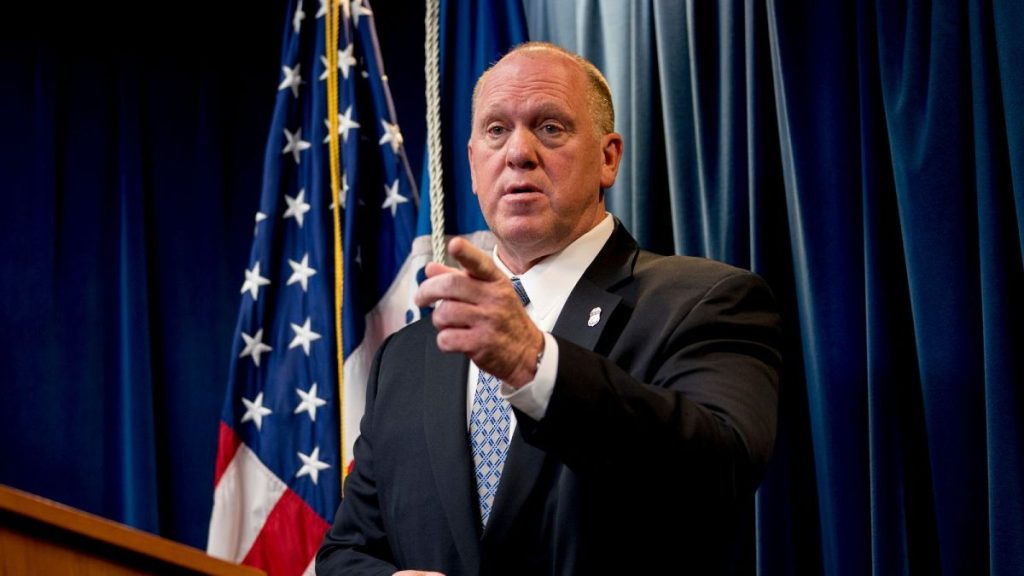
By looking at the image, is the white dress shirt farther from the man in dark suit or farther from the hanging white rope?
the hanging white rope

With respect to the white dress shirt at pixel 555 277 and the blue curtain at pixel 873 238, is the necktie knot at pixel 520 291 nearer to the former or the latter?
the white dress shirt at pixel 555 277

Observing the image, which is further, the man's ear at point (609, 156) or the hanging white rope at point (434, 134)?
the hanging white rope at point (434, 134)

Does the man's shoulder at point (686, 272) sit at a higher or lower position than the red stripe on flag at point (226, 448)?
higher

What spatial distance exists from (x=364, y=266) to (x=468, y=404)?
1410mm

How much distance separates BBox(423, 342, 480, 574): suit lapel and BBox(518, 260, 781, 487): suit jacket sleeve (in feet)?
0.92

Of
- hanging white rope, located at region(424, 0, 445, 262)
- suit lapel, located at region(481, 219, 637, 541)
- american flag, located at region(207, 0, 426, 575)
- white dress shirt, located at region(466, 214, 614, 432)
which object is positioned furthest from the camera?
american flag, located at region(207, 0, 426, 575)

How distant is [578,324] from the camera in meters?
1.71

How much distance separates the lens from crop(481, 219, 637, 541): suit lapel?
158cm

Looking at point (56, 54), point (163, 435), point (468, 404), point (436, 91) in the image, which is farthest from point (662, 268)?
point (56, 54)

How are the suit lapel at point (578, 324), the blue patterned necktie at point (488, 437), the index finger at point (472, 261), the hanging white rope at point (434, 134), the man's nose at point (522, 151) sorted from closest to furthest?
the index finger at point (472, 261)
the suit lapel at point (578, 324)
the blue patterned necktie at point (488, 437)
the man's nose at point (522, 151)
the hanging white rope at point (434, 134)

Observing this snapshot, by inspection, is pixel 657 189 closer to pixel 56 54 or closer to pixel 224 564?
pixel 224 564

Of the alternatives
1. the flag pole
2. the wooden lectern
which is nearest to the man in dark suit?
the wooden lectern

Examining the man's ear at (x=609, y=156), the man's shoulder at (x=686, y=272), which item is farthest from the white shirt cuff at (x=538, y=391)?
the man's ear at (x=609, y=156)

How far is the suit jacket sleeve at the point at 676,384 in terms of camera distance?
1279mm
